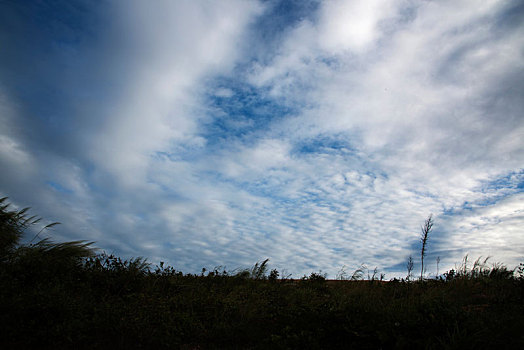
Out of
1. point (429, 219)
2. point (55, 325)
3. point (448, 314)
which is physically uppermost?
point (429, 219)

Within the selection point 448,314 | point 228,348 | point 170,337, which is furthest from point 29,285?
point 448,314

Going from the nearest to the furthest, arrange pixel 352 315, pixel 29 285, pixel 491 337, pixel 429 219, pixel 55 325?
pixel 491 337 → pixel 55 325 → pixel 352 315 → pixel 29 285 → pixel 429 219

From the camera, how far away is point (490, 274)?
10.6m

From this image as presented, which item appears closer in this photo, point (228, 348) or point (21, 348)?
point (21, 348)

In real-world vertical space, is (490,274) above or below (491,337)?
above

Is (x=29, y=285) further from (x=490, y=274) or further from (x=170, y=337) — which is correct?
(x=490, y=274)

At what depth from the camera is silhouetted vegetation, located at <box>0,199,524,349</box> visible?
5.91m

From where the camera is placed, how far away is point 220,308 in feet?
25.7

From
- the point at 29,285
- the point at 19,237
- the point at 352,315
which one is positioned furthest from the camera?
the point at 19,237

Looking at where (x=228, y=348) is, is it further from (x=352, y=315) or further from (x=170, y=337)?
(x=352, y=315)

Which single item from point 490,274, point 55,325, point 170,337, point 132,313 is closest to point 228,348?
point 170,337

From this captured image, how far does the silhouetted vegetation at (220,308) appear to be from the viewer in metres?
5.91

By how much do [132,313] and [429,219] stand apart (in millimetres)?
10419

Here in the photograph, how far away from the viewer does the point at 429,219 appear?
12.5 m
